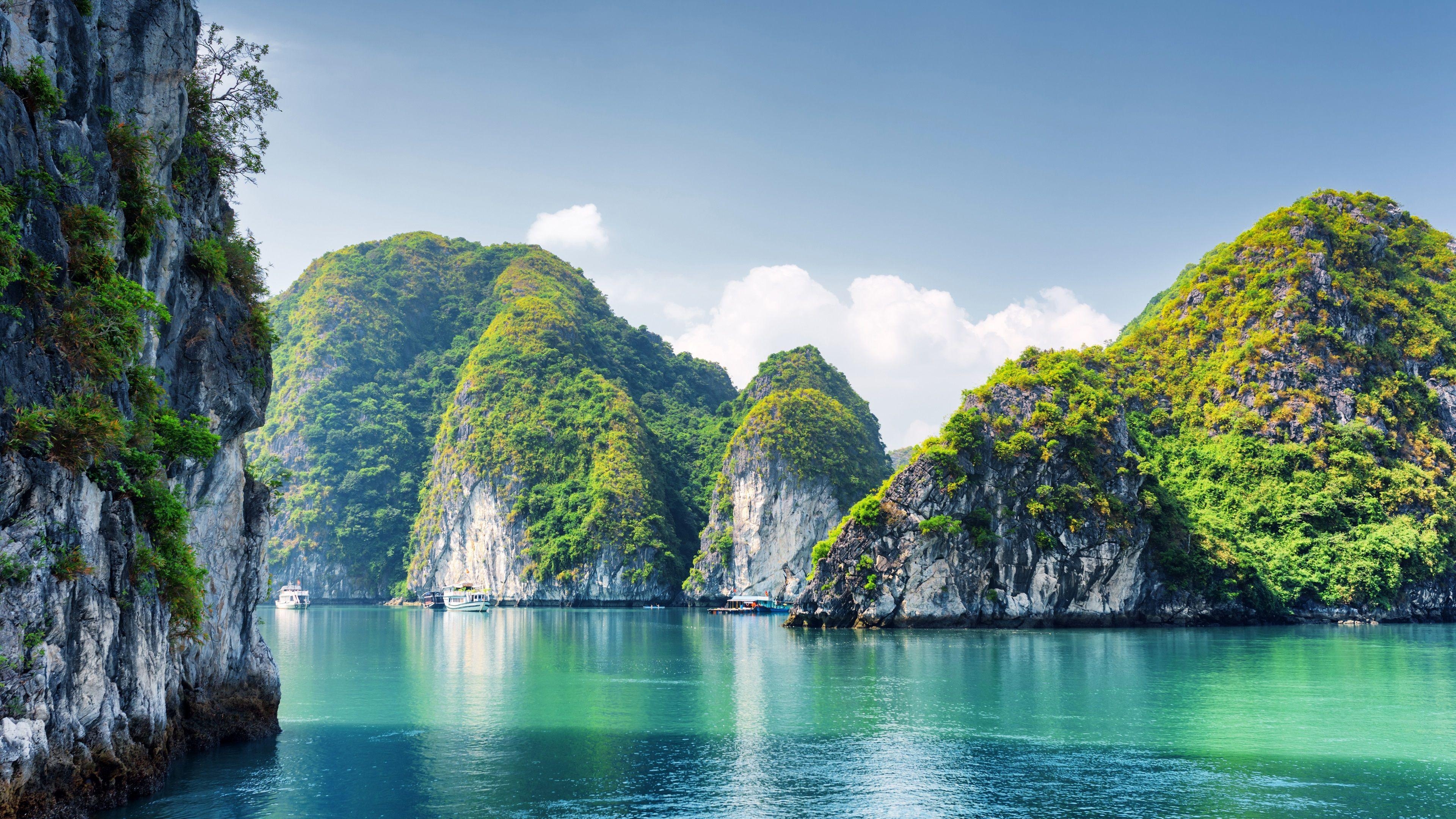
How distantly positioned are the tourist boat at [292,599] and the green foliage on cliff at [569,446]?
707 inches

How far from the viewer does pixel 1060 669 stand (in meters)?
44.0

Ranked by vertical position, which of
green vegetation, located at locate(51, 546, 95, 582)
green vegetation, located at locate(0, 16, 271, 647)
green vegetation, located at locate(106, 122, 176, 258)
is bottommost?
green vegetation, located at locate(51, 546, 95, 582)

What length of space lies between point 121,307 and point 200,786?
1014 centimetres

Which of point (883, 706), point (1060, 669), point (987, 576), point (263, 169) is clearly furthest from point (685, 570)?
point (263, 169)

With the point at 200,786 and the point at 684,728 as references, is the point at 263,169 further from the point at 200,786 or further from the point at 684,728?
the point at 684,728

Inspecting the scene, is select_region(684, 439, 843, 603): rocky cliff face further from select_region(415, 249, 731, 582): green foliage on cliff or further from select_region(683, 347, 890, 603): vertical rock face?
select_region(415, 249, 731, 582): green foliage on cliff

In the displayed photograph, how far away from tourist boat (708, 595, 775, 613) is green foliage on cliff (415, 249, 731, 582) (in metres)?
13.2

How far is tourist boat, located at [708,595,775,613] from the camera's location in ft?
366

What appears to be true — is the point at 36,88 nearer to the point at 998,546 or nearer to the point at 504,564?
the point at 998,546

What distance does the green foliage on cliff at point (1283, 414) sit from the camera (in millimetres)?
76938

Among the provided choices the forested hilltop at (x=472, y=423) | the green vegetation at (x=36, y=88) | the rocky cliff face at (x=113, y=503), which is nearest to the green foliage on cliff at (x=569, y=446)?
the forested hilltop at (x=472, y=423)

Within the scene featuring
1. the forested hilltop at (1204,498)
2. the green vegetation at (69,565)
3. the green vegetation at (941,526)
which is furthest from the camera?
the green vegetation at (941,526)

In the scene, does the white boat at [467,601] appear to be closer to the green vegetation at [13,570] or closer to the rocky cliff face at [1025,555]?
the rocky cliff face at [1025,555]

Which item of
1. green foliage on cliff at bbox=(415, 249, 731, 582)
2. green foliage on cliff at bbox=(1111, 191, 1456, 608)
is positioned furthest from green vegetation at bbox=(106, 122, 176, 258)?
green foliage on cliff at bbox=(415, 249, 731, 582)
